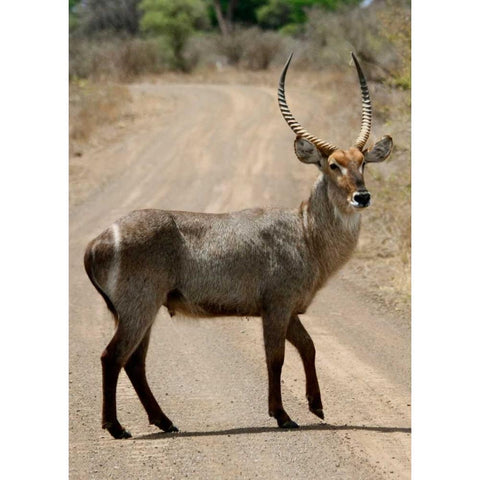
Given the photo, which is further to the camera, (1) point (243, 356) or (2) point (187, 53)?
(2) point (187, 53)

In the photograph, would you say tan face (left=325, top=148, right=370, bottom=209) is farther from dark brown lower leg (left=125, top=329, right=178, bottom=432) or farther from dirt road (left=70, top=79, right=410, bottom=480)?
dark brown lower leg (left=125, top=329, right=178, bottom=432)

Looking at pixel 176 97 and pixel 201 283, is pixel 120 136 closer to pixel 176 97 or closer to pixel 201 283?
pixel 176 97

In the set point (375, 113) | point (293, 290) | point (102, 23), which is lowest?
point (102, 23)

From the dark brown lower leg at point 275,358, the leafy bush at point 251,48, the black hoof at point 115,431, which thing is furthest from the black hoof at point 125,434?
the leafy bush at point 251,48

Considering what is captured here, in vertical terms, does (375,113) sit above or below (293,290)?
below

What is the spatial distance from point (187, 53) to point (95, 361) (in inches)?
1249

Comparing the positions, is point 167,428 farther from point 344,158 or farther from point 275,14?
point 275,14

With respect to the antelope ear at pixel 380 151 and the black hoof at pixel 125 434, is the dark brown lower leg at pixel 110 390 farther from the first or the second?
the antelope ear at pixel 380 151

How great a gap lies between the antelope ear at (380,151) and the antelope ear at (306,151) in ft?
1.23

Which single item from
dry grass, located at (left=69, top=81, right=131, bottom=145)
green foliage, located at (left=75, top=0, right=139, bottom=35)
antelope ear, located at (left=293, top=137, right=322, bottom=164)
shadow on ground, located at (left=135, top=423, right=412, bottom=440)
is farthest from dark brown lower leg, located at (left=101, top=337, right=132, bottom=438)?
green foliage, located at (left=75, top=0, right=139, bottom=35)

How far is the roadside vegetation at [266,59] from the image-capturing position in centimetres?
1424

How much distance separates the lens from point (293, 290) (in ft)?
23.0

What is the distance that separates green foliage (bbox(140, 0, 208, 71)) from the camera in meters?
39.2

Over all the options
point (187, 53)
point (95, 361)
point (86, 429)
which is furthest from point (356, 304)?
point (187, 53)
